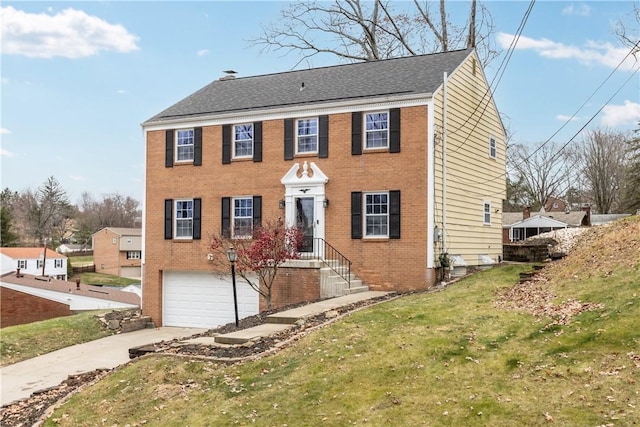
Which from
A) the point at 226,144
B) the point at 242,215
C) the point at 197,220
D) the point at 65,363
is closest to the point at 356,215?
the point at 242,215

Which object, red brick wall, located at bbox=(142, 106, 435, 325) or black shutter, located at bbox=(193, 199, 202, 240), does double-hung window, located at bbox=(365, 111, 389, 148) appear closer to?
red brick wall, located at bbox=(142, 106, 435, 325)

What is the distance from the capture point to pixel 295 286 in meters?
17.1

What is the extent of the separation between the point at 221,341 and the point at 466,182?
11391 mm

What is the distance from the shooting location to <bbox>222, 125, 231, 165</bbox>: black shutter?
19956mm

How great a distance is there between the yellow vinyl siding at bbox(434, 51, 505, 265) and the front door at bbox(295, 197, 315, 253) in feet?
12.8

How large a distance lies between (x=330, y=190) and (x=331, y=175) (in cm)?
46

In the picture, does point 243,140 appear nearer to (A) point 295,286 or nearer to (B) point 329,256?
(B) point 329,256

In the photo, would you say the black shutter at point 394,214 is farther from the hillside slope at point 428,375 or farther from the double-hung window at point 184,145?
the double-hung window at point 184,145

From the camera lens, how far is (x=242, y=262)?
53.2ft

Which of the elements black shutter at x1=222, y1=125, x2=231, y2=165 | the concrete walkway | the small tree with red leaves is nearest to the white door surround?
the small tree with red leaves

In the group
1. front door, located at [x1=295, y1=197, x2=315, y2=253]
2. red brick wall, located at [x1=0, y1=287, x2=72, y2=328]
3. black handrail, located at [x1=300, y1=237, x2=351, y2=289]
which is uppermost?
front door, located at [x1=295, y1=197, x2=315, y2=253]

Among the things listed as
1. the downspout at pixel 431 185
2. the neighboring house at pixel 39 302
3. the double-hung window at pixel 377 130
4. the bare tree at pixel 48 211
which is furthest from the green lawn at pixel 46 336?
the bare tree at pixel 48 211

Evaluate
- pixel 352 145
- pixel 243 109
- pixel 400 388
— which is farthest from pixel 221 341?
pixel 243 109

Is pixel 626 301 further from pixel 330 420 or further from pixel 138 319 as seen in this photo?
pixel 138 319
